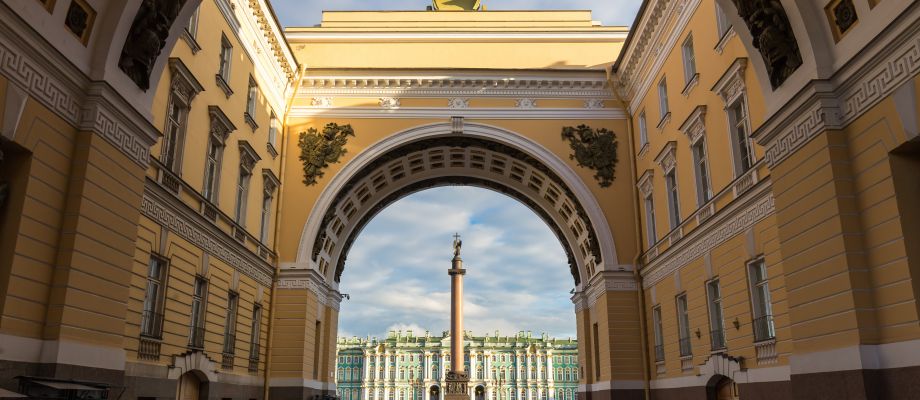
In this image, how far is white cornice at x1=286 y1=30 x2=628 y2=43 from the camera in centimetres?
2873

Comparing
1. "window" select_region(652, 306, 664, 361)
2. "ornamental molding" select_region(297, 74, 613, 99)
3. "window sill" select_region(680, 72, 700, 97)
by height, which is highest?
"ornamental molding" select_region(297, 74, 613, 99)

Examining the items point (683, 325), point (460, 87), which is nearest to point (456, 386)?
point (460, 87)

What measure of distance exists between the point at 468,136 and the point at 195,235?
1259cm

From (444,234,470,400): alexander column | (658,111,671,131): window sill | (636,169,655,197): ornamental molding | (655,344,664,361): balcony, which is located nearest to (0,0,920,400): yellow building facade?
(636,169,655,197): ornamental molding

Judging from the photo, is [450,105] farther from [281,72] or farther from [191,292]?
[191,292]

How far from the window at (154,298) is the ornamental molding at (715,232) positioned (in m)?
13.2

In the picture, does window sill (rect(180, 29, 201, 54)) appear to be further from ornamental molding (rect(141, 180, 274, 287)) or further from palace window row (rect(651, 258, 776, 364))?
palace window row (rect(651, 258, 776, 364))

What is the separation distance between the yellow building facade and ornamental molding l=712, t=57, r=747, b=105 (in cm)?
10

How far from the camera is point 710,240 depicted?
727 inches

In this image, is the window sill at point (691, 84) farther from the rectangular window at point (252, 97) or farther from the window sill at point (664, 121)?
the rectangular window at point (252, 97)

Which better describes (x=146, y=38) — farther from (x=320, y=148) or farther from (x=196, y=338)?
(x=320, y=148)

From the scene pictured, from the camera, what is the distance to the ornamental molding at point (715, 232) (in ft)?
50.2

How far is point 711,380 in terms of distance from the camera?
18234mm

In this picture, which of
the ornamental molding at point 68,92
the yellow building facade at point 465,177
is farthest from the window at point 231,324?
the ornamental molding at point 68,92
